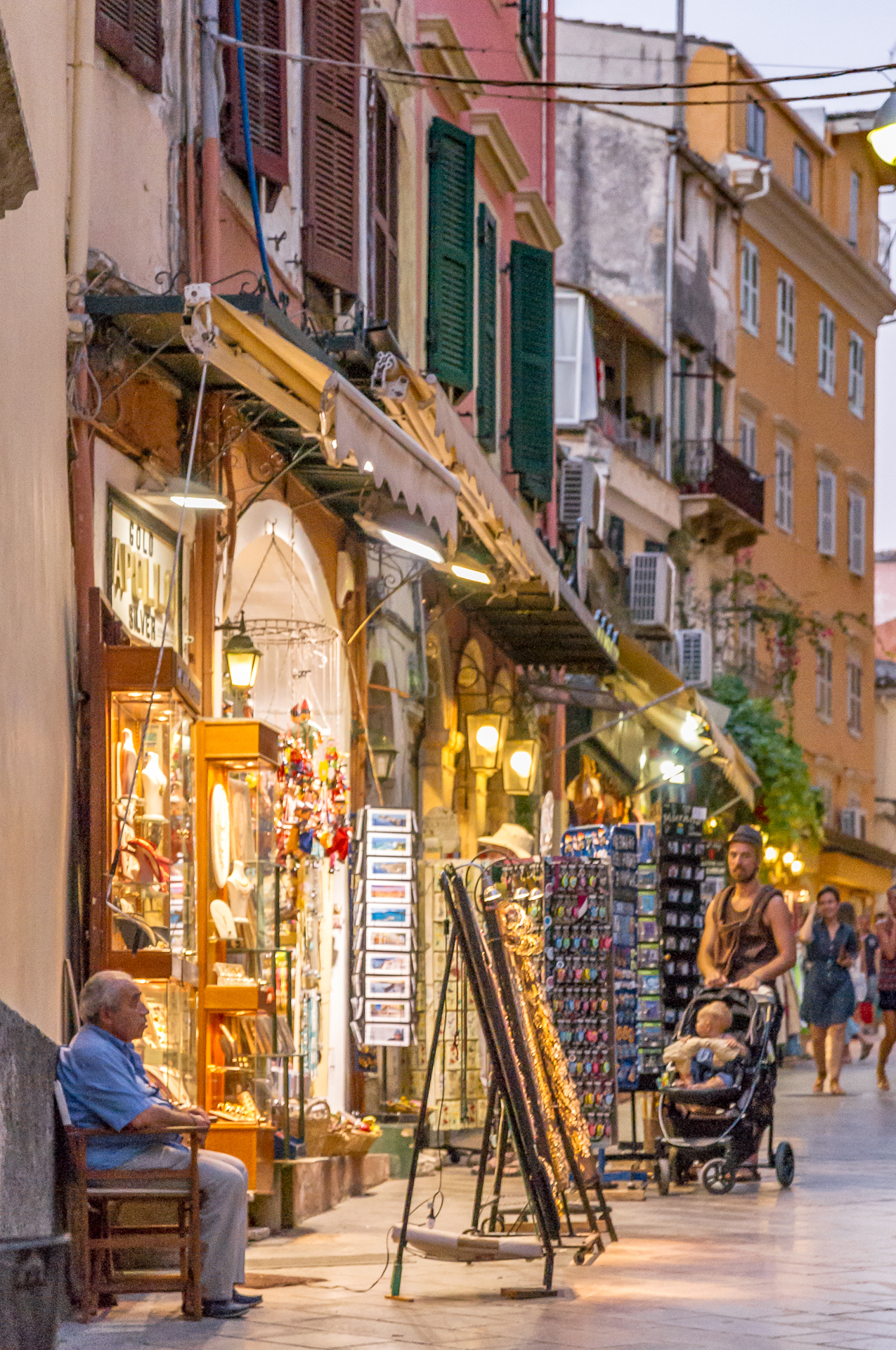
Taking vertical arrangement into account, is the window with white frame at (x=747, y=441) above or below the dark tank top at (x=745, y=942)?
above

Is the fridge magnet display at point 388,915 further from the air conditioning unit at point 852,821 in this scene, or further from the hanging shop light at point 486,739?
the air conditioning unit at point 852,821

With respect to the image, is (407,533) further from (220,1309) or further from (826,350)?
(826,350)

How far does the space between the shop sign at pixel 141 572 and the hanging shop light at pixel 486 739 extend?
9.27 meters

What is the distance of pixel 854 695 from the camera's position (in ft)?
154

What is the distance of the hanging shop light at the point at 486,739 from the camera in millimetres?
20391

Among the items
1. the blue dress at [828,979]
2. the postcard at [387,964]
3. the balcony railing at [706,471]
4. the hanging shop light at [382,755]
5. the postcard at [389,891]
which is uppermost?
the balcony railing at [706,471]

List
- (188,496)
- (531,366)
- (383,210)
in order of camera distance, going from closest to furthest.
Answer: (188,496), (383,210), (531,366)

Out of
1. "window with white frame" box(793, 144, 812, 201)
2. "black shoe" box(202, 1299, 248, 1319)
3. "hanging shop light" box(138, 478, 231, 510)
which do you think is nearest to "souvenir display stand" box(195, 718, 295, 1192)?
"hanging shop light" box(138, 478, 231, 510)

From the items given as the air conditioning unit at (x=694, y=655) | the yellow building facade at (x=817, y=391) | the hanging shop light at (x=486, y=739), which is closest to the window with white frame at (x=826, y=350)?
the yellow building facade at (x=817, y=391)

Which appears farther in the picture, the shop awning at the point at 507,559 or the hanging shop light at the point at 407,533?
the hanging shop light at the point at 407,533

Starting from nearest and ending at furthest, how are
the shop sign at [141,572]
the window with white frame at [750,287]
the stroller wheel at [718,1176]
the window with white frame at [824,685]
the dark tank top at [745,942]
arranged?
the shop sign at [141,572] → the stroller wheel at [718,1176] → the dark tank top at [745,942] → the window with white frame at [750,287] → the window with white frame at [824,685]

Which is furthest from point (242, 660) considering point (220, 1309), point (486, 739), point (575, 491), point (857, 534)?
point (857, 534)

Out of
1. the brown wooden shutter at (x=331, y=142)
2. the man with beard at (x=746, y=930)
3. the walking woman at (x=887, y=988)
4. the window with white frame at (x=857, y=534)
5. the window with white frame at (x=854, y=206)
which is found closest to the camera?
the man with beard at (x=746, y=930)

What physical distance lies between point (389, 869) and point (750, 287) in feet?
94.4
